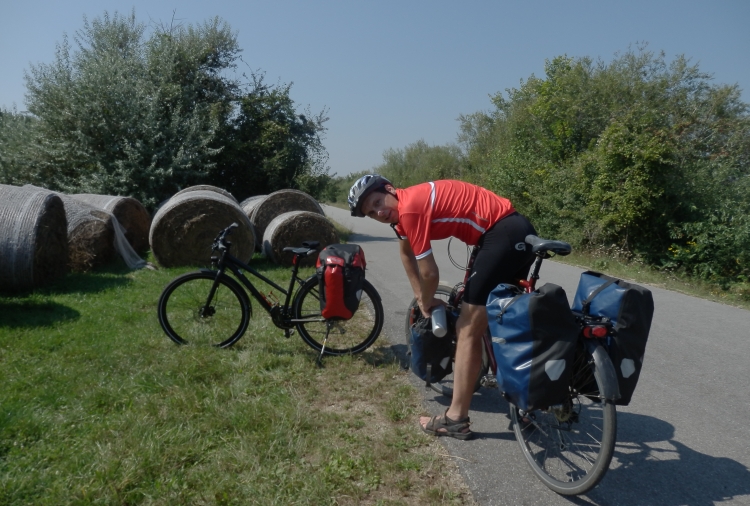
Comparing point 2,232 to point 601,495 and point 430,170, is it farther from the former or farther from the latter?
point 430,170

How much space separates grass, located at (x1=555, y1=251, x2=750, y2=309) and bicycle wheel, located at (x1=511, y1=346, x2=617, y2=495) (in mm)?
6689

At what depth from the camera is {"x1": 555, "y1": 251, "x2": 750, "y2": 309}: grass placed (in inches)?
376

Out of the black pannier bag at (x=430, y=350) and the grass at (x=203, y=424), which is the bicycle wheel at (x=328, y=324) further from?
the black pannier bag at (x=430, y=350)

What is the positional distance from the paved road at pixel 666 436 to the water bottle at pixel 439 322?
0.73m

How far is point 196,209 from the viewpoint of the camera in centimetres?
984

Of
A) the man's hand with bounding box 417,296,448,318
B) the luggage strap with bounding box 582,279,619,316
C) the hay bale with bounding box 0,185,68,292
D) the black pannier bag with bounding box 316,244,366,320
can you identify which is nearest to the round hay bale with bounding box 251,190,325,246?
the hay bale with bounding box 0,185,68,292

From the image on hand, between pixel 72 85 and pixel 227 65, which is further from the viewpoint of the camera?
pixel 227 65

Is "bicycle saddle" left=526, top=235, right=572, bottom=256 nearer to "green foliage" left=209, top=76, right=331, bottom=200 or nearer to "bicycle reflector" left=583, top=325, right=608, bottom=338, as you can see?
"bicycle reflector" left=583, top=325, right=608, bottom=338

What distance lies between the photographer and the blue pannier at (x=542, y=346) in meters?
2.93

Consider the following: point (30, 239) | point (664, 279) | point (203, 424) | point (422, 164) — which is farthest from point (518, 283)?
point (422, 164)

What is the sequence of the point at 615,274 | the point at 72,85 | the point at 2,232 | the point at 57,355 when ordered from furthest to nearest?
the point at 72,85 < the point at 615,274 < the point at 2,232 < the point at 57,355

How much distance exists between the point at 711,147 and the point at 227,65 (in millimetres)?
14998

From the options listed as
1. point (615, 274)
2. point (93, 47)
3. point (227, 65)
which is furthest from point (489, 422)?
point (93, 47)

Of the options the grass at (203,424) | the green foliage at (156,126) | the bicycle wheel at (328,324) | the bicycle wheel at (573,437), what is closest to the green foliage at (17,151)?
the green foliage at (156,126)
